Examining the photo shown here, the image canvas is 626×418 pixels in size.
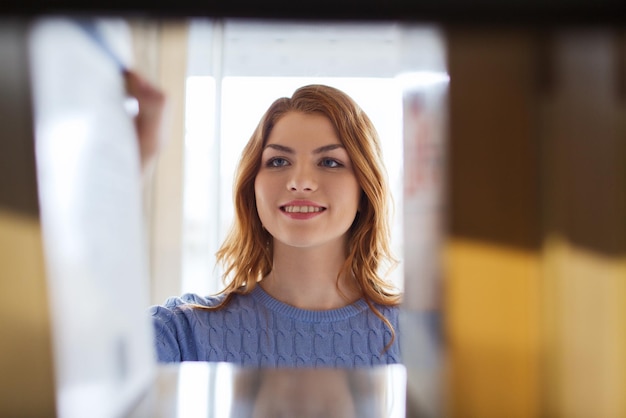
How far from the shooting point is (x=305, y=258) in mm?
1357

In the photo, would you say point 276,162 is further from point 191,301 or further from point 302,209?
point 191,301

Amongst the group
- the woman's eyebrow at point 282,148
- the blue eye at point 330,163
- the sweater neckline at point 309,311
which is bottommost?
the sweater neckline at point 309,311

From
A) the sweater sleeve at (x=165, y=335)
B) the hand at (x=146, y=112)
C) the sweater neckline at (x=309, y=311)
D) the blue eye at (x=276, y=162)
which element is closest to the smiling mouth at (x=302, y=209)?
the blue eye at (x=276, y=162)

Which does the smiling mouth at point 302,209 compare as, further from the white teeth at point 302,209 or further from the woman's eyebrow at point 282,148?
the woman's eyebrow at point 282,148

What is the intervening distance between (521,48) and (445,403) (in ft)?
0.89

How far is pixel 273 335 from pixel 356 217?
1.12ft

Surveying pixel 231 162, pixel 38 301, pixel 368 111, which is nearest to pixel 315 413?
pixel 38 301

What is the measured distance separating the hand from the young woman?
2.26 ft

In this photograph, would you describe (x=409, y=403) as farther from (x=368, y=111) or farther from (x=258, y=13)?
(x=368, y=111)

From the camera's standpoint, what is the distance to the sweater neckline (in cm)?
129

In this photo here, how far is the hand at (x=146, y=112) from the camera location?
542 millimetres

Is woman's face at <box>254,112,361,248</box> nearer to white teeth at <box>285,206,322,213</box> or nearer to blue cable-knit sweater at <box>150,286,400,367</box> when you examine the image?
white teeth at <box>285,206,322,213</box>

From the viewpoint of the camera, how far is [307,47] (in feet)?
4.76

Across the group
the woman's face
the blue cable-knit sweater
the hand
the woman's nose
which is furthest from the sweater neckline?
the hand
